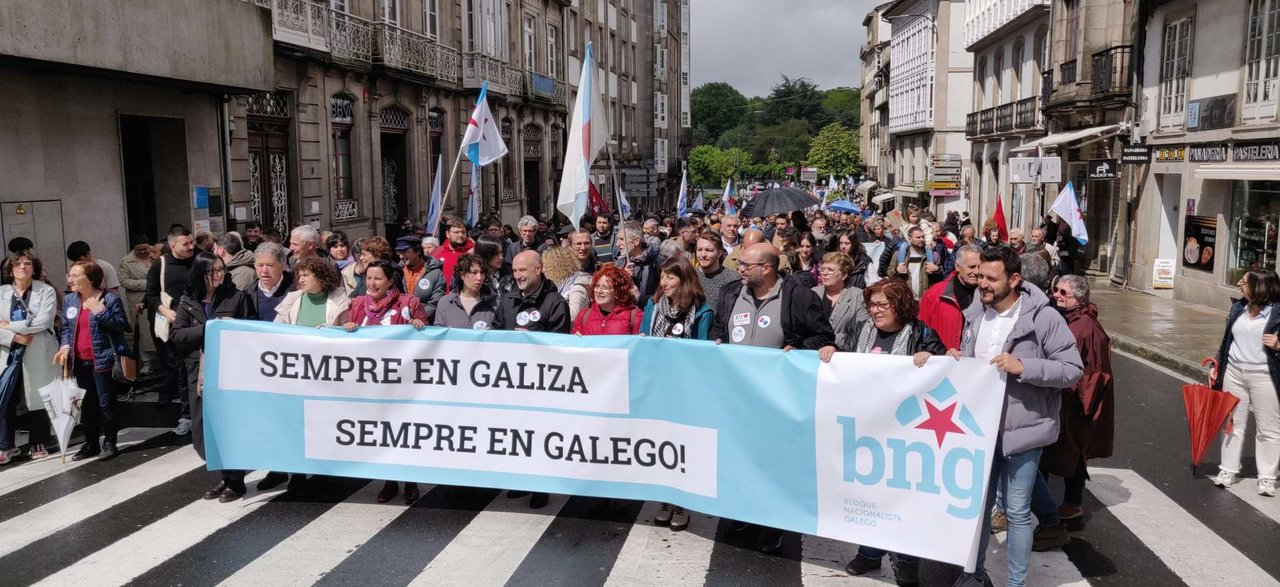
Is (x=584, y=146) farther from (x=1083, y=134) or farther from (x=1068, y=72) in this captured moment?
(x=1068, y=72)

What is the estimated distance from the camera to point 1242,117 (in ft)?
57.8

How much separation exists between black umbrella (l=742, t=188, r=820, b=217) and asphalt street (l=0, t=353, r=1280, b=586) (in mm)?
8729

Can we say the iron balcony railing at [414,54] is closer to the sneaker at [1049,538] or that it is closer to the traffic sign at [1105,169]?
the traffic sign at [1105,169]

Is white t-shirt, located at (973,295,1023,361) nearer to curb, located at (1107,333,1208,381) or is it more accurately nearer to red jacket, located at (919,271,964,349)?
red jacket, located at (919,271,964,349)

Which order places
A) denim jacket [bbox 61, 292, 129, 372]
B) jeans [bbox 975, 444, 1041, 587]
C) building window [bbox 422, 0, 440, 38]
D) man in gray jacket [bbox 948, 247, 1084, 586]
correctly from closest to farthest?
man in gray jacket [bbox 948, 247, 1084, 586]
jeans [bbox 975, 444, 1041, 587]
denim jacket [bbox 61, 292, 129, 372]
building window [bbox 422, 0, 440, 38]

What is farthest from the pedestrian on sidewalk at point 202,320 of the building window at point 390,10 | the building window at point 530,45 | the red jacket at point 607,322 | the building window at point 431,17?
the building window at point 530,45

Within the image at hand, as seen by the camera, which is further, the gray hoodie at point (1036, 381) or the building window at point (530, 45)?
the building window at point (530, 45)

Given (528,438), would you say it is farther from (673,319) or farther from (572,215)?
(572,215)

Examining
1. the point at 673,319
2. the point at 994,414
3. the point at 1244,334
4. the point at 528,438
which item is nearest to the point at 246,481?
the point at 528,438

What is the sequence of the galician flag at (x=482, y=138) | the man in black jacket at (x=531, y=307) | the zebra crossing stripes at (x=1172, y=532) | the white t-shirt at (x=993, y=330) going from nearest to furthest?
1. the white t-shirt at (x=993, y=330)
2. the zebra crossing stripes at (x=1172, y=532)
3. the man in black jacket at (x=531, y=307)
4. the galician flag at (x=482, y=138)

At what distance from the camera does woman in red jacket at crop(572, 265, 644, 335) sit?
22.0ft

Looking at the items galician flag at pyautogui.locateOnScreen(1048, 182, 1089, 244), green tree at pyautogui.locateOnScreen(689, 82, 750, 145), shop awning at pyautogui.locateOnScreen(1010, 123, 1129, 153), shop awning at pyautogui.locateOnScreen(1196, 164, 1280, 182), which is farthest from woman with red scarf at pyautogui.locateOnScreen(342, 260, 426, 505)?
green tree at pyautogui.locateOnScreen(689, 82, 750, 145)

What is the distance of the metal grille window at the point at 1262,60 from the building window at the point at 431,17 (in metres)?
17.2

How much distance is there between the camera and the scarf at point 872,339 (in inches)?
217
